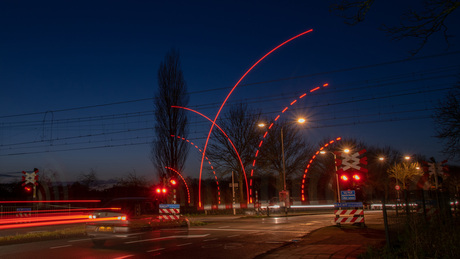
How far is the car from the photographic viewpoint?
15.2 meters

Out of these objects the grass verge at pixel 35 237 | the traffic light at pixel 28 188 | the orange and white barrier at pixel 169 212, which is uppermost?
the traffic light at pixel 28 188

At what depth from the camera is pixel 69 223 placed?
Answer: 32.0 meters

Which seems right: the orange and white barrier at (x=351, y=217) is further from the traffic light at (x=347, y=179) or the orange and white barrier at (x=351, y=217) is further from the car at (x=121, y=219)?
the car at (x=121, y=219)

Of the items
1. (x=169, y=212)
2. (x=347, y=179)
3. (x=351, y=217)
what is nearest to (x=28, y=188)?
(x=169, y=212)

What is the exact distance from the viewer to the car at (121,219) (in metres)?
15.2

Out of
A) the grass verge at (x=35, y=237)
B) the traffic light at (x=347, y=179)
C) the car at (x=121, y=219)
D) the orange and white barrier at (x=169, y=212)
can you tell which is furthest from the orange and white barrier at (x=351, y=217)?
the grass verge at (x=35, y=237)

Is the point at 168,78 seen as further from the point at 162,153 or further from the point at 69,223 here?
the point at 69,223

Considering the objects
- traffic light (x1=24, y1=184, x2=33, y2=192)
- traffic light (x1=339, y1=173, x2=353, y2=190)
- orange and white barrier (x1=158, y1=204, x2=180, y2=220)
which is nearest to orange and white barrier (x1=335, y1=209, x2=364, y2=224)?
traffic light (x1=339, y1=173, x2=353, y2=190)

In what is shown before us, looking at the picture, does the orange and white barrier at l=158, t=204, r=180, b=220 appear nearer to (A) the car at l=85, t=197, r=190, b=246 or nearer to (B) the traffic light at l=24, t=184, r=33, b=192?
(A) the car at l=85, t=197, r=190, b=246

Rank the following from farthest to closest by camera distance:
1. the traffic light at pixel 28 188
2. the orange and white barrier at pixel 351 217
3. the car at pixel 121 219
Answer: the traffic light at pixel 28 188 < the orange and white barrier at pixel 351 217 < the car at pixel 121 219

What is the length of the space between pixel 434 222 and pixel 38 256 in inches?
472

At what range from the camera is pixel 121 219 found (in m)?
15.5

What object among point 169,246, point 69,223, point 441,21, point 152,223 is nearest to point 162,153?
point 69,223

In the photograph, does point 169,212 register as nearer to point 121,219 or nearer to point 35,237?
point 121,219
